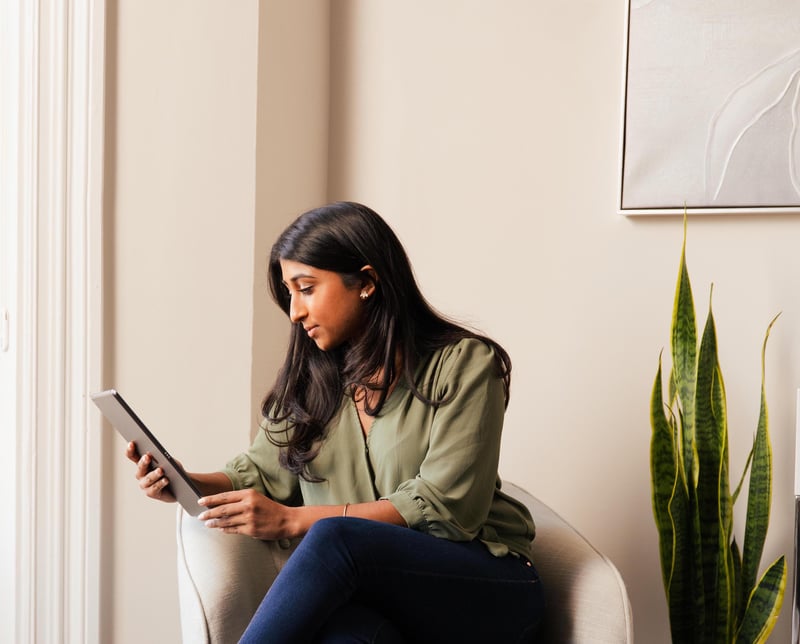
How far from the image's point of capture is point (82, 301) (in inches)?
85.4

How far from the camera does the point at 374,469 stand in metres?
1.72

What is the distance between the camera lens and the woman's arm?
5.08 ft

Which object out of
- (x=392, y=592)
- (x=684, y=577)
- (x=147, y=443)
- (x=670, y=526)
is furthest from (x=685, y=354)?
(x=147, y=443)

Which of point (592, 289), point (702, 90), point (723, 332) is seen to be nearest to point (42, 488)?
point (592, 289)

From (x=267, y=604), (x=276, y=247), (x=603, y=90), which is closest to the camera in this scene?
(x=267, y=604)

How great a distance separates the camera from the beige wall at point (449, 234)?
221 cm

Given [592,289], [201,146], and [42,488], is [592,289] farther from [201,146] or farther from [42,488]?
[42,488]

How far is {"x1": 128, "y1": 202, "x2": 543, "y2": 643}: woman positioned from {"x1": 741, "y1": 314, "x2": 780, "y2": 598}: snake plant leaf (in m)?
0.58

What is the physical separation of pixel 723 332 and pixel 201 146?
136 cm

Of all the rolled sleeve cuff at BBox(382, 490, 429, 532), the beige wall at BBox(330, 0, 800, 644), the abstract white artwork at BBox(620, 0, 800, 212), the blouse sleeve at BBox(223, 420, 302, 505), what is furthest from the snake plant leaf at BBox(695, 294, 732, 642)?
the blouse sleeve at BBox(223, 420, 302, 505)

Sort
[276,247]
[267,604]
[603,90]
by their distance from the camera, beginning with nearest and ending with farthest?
[267,604]
[276,247]
[603,90]

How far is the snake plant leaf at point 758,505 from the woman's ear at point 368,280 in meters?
0.87

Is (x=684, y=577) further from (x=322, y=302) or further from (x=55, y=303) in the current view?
(x=55, y=303)

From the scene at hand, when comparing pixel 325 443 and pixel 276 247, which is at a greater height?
pixel 276 247
